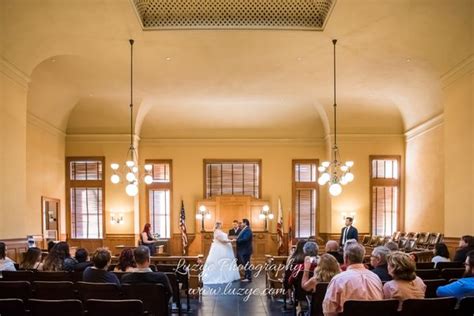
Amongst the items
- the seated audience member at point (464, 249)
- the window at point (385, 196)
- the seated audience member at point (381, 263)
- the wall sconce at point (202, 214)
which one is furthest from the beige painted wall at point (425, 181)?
the seated audience member at point (381, 263)

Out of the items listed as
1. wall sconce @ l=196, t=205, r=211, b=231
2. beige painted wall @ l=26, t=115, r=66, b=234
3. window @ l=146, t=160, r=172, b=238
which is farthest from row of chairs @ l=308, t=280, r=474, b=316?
window @ l=146, t=160, r=172, b=238

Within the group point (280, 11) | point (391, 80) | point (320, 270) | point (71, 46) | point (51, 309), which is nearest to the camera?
point (51, 309)

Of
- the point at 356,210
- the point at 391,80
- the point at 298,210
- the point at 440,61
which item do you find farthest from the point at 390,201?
the point at 440,61

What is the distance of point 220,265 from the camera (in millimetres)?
10805

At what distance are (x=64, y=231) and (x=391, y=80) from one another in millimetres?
10082

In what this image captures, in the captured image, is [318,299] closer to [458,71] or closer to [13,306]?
[13,306]

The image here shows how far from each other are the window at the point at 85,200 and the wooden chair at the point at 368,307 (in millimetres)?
12555

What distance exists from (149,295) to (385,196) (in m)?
11.7

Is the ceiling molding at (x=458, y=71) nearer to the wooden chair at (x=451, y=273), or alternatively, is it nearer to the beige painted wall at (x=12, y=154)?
the wooden chair at (x=451, y=273)

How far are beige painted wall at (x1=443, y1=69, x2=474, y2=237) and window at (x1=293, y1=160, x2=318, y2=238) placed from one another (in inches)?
266

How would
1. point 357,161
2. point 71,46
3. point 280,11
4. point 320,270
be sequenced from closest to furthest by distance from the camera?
point 320,270 < point 280,11 < point 71,46 < point 357,161

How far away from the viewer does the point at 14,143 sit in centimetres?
880

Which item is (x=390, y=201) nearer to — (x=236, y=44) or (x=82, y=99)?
(x=236, y=44)

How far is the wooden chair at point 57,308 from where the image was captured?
4.21m
